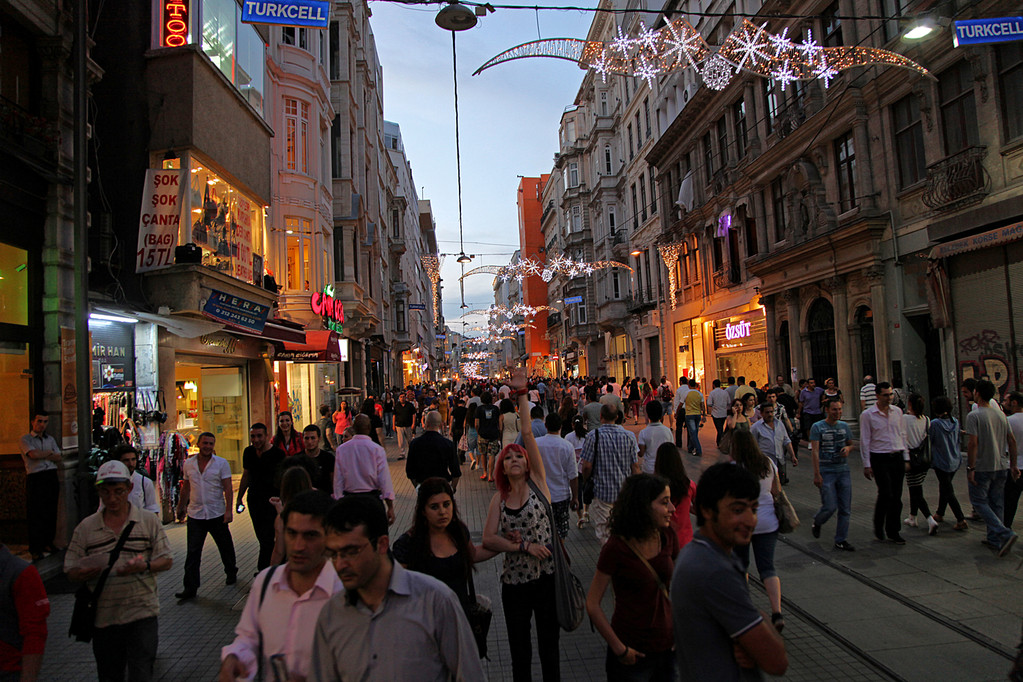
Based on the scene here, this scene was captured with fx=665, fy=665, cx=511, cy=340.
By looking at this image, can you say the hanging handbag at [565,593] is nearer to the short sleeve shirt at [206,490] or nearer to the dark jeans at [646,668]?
the dark jeans at [646,668]

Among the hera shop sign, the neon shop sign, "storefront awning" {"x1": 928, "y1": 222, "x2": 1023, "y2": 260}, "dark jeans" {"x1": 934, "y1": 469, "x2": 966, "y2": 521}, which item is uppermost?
the hera shop sign

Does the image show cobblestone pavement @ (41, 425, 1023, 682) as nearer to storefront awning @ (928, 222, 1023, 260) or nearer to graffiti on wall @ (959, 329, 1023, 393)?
graffiti on wall @ (959, 329, 1023, 393)

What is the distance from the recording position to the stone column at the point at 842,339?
18922 mm

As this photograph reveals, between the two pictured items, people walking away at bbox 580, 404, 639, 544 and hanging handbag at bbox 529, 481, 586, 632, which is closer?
hanging handbag at bbox 529, 481, 586, 632

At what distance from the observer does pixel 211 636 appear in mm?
6000

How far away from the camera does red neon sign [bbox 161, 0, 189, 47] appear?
12.4m

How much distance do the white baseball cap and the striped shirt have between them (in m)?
0.23

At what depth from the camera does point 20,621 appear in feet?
11.0

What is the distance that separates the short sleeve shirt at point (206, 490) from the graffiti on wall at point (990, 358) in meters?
13.7

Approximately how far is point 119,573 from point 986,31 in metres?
12.3

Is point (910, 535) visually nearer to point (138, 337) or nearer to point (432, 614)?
point (432, 614)

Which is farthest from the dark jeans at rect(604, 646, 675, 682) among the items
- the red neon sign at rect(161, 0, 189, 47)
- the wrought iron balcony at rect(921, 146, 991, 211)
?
the wrought iron balcony at rect(921, 146, 991, 211)

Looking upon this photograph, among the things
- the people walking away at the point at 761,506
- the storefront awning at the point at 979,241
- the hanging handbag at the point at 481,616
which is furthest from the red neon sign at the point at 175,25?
the storefront awning at the point at 979,241

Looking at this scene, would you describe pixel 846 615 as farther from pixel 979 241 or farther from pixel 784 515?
pixel 979 241
